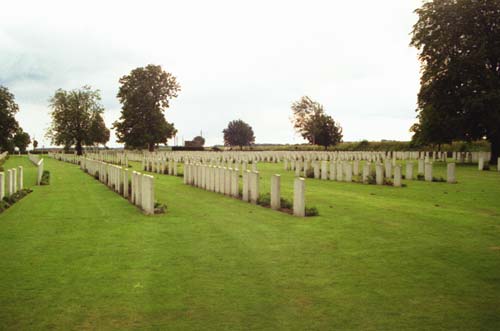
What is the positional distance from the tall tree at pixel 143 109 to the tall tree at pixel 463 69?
39.3 metres

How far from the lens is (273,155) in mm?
48719

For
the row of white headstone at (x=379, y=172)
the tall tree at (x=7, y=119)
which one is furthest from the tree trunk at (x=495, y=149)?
the tall tree at (x=7, y=119)

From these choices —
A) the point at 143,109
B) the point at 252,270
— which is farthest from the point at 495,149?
the point at 143,109

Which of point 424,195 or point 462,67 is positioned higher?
Answer: point 462,67

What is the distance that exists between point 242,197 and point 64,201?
215 inches

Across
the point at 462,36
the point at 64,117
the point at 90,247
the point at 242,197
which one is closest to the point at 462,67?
the point at 462,36

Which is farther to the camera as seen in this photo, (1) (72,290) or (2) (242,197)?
(2) (242,197)

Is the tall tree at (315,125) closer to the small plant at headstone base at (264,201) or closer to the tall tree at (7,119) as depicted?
the tall tree at (7,119)

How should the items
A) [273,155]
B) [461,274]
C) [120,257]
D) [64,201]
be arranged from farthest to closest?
[273,155] → [64,201] → [120,257] → [461,274]

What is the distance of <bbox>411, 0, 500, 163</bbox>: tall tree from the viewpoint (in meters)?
33.0

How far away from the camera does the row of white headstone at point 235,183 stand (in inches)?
425

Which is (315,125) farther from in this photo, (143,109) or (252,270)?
(252,270)

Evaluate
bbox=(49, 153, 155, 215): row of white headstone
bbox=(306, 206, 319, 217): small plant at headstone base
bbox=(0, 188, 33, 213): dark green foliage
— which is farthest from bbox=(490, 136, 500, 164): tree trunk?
bbox=(0, 188, 33, 213): dark green foliage

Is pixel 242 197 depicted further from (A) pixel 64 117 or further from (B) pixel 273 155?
(A) pixel 64 117
